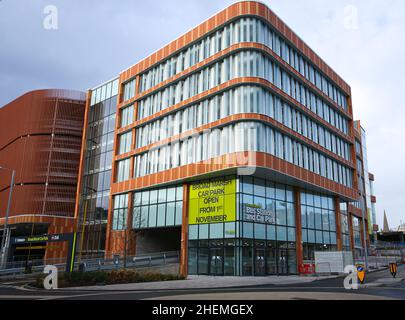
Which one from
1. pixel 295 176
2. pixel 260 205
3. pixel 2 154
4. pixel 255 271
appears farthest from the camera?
pixel 2 154

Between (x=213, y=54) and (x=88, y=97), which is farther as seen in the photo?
(x=88, y=97)

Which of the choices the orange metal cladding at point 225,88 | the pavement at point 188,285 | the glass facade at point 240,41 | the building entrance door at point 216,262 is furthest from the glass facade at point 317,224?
the glass facade at point 240,41

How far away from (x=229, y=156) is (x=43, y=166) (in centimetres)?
3313

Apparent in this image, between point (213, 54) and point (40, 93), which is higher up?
point (40, 93)

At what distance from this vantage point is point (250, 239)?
33.2 meters

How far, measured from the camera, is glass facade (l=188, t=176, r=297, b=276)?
32.7 m

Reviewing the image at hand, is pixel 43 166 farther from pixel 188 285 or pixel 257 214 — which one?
pixel 188 285


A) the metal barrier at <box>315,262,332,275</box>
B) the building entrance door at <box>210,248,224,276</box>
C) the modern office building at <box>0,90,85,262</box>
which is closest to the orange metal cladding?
the building entrance door at <box>210,248,224,276</box>

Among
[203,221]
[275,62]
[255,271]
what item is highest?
[275,62]

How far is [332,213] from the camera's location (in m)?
46.0

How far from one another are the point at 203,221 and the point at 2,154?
46.1 metres

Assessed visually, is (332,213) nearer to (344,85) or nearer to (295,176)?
(295,176)

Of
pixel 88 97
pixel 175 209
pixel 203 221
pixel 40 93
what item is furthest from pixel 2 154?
pixel 203 221

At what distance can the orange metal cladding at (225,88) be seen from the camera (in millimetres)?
34781
